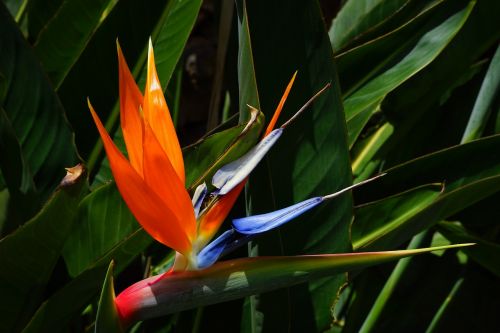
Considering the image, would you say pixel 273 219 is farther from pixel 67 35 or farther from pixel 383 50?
pixel 67 35

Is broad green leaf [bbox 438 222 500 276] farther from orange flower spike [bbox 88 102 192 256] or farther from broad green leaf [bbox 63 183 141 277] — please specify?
orange flower spike [bbox 88 102 192 256]

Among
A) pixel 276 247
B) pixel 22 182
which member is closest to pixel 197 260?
pixel 276 247

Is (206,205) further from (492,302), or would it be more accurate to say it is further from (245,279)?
(492,302)

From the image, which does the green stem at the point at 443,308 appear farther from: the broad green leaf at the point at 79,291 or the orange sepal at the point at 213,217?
the orange sepal at the point at 213,217

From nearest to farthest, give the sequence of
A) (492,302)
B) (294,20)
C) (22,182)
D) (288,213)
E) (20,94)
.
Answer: (288,213), (294,20), (22,182), (20,94), (492,302)

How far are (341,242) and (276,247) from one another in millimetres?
74

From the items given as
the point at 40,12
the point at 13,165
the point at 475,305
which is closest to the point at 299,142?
the point at 13,165

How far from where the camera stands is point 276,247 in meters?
0.89

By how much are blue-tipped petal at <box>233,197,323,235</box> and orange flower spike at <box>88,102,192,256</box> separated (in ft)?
0.14

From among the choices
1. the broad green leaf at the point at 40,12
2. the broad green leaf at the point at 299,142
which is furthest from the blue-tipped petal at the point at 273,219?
the broad green leaf at the point at 40,12

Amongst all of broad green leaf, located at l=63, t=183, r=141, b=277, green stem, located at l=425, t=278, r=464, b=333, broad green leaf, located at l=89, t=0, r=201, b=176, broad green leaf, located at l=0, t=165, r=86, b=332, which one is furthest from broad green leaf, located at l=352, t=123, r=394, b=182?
broad green leaf, located at l=0, t=165, r=86, b=332

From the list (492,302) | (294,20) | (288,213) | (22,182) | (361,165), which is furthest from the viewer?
(492,302)

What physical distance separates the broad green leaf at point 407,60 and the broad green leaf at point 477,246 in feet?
0.74

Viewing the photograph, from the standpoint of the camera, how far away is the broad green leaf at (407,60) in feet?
3.68
